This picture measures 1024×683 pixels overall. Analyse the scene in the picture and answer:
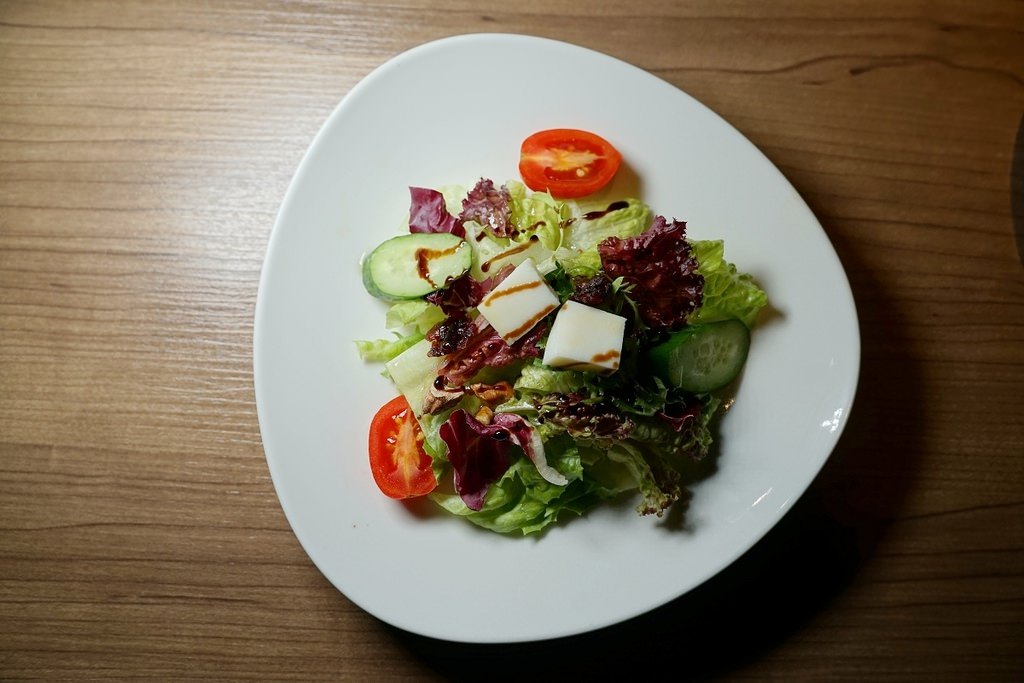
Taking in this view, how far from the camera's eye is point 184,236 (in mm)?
3104

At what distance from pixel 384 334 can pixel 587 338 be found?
79cm

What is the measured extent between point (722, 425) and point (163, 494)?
2012 mm

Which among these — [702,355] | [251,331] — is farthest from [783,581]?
[251,331]

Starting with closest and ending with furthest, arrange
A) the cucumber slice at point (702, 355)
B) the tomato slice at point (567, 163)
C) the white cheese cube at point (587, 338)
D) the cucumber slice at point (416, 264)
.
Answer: the white cheese cube at point (587, 338)
the cucumber slice at point (702, 355)
the cucumber slice at point (416, 264)
the tomato slice at point (567, 163)

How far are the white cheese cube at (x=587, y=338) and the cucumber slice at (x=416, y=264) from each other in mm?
430

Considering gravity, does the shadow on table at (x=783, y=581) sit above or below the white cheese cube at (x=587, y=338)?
below

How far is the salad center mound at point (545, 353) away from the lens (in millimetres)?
2438

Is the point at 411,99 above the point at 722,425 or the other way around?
above

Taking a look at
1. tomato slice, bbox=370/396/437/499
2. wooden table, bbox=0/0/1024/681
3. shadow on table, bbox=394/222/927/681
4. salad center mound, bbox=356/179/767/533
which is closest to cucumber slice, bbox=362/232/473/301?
salad center mound, bbox=356/179/767/533

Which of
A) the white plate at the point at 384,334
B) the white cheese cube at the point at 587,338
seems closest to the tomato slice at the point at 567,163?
the white plate at the point at 384,334

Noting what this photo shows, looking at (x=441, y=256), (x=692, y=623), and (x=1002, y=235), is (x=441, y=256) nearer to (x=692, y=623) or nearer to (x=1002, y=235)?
(x=692, y=623)

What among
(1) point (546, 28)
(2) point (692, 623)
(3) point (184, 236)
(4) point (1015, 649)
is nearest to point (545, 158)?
(1) point (546, 28)

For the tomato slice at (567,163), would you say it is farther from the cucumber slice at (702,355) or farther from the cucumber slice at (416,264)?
the cucumber slice at (702,355)

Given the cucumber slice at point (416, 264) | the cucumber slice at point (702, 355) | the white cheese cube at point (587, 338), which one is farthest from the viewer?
the cucumber slice at point (416, 264)
